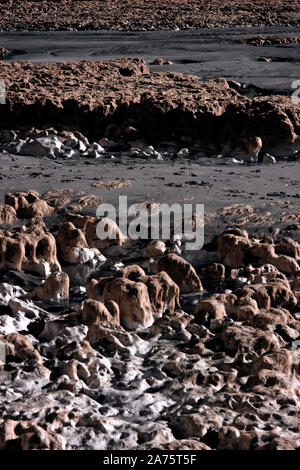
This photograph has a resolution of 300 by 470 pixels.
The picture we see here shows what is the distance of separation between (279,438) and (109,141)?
5.74m

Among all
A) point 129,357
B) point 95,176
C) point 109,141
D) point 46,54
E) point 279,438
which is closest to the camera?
point 279,438

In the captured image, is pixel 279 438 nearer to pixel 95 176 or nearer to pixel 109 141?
pixel 95 176

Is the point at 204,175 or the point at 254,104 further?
the point at 254,104

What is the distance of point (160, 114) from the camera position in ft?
29.2

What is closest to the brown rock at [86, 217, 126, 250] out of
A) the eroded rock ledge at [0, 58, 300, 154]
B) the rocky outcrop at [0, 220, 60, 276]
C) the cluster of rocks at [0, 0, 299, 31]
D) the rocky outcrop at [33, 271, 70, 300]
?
the rocky outcrop at [0, 220, 60, 276]

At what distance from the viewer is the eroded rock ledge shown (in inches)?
340

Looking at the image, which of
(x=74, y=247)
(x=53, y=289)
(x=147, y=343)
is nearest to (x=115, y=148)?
(x=74, y=247)

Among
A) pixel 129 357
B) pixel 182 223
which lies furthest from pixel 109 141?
pixel 129 357

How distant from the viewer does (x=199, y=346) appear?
14.3ft

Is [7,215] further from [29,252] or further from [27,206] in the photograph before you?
[29,252]

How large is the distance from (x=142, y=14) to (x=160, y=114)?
904 centimetres

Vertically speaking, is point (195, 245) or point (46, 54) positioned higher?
point (46, 54)

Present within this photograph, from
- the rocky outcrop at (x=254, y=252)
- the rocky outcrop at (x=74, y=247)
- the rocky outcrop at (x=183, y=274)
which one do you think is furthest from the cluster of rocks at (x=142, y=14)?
the rocky outcrop at (x=183, y=274)

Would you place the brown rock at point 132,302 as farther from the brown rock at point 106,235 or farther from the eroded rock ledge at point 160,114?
the eroded rock ledge at point 160,114
